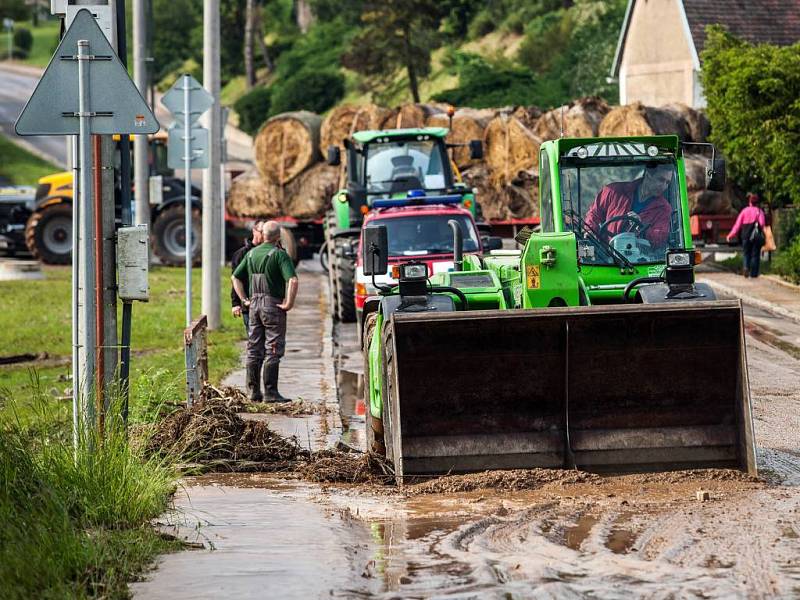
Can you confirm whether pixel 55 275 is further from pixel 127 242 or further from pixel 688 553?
pixel 688 553

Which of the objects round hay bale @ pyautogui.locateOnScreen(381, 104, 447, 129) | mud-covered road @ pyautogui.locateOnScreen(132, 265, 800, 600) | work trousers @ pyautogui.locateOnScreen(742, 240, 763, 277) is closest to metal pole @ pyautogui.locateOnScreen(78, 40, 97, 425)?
mud-covered road @ pyautogui.locateOnScreen(132, 265, 800, 600)

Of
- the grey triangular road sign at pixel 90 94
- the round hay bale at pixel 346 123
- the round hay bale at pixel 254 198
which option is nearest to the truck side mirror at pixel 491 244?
the grey triangular road sign at pixel 90 94

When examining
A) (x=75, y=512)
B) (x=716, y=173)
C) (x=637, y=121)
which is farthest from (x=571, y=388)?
(x=637, y=121)

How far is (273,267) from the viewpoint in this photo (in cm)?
1448

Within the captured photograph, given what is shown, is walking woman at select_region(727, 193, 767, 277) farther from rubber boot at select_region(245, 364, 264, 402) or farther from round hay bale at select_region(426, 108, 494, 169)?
rubber boot at select_region(245, 364, 264, 402)

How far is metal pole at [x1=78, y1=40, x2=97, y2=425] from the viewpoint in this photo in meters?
9.09

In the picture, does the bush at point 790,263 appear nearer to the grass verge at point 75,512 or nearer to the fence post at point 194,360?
the fence post at point 194,360

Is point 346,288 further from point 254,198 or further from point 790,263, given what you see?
point 254,198

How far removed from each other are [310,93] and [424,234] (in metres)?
48.6

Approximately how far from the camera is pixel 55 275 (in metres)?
30.9

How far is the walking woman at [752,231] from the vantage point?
Result: 91.4 ft

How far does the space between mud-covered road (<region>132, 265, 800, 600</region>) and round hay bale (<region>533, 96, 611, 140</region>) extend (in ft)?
67.9

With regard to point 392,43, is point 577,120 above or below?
below

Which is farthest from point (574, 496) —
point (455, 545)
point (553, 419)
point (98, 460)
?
point (98, 460)
